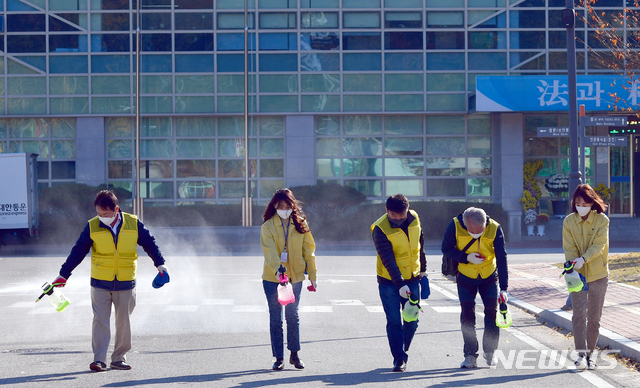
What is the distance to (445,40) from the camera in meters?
26.9

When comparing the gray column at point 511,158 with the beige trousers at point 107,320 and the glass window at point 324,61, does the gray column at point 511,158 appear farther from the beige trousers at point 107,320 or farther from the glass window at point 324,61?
the beige trousers at point 107,320

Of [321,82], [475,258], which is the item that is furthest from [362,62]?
[475,258]

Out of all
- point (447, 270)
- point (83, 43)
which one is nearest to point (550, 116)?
point (83, 43)

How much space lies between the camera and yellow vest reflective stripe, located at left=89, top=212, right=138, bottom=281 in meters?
6.88

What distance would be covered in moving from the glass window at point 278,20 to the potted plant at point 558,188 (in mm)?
10942

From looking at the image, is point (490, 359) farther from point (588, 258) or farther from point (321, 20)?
point (321, 20)

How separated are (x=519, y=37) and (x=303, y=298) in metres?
17.9

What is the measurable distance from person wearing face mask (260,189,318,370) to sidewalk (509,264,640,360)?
3331mm

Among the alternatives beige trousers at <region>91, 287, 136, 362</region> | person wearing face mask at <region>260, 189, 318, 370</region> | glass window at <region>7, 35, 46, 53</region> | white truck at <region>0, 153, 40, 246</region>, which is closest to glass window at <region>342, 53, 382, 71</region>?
glass window at <region>7, 35, 46, 53</region>

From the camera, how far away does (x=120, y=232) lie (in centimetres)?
691

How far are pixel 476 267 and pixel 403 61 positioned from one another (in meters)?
20.8

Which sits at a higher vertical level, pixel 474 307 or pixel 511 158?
pixel 511 158

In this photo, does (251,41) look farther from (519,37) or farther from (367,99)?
(519,37)

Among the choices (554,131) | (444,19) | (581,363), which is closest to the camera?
(581,363)
